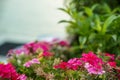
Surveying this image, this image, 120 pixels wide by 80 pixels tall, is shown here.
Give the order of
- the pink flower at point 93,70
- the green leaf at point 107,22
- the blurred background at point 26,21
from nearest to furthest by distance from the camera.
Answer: the pink flower at point 93,70
the green leaf at point 107,22
the blurred background at point 26,21

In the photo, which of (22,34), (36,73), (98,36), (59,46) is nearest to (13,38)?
(22,34)

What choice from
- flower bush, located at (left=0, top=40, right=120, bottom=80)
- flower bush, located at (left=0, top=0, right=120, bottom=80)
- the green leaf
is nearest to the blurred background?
flower bush, located at (left=0, top=0, right=120, bottom=80)

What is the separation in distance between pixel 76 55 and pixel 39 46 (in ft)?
1.30

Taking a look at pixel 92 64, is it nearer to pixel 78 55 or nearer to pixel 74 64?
pixel 74 64

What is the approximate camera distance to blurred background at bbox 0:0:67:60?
4.54 m

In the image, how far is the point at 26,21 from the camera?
4.78 meters

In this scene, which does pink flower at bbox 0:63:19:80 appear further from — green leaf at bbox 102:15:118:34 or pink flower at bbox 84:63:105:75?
green leaf at bbox 102:15:118:34

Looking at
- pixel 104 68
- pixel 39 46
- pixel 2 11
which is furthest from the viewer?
pixel 2 11

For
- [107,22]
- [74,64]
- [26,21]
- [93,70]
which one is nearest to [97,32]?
[107,22]

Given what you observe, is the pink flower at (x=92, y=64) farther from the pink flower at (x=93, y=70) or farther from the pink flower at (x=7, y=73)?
the pink flower at (x=7, y=73)

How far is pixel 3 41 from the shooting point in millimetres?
4555

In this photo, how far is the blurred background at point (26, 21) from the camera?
4539 mm

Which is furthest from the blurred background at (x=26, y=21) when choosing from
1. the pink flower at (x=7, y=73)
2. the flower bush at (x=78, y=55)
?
the pink flower at (x=7, y=73)

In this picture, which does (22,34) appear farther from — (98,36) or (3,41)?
(98,36)
